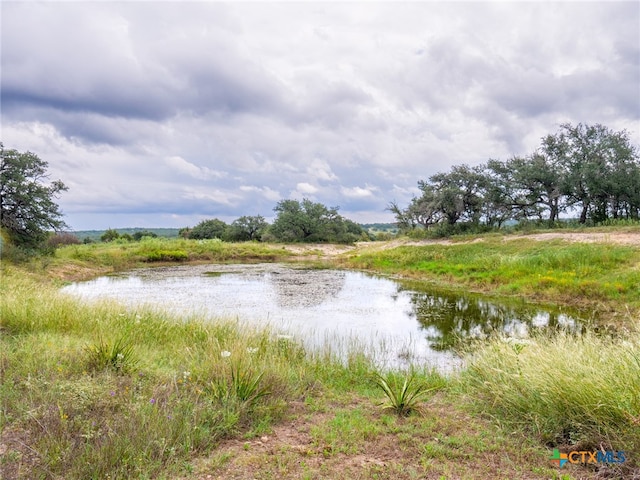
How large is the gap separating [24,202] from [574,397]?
2632cm

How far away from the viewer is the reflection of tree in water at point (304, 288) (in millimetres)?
16078

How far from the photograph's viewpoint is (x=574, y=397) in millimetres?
4062

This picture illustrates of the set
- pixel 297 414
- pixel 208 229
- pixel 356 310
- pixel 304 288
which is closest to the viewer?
pixel 297 414

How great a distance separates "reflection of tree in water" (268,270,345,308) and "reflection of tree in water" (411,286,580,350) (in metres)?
4.28

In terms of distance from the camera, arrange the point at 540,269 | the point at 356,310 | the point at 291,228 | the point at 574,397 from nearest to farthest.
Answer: the point at 574,397
the point at 356,310
the point at 540,269
the point at 291,228

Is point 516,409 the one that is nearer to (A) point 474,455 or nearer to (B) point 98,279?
(A) point 474,455

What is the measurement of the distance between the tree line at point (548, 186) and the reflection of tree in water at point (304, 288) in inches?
627

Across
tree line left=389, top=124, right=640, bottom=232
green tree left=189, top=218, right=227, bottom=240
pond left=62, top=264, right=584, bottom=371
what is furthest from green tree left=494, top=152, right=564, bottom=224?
green tree left=189, top=218, right=227, bottom=240

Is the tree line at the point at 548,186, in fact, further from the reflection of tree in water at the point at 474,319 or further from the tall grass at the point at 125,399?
the tall grass at the point at 125,399

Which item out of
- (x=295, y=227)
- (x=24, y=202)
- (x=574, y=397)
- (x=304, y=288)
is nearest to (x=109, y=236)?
(x=295, y=227)

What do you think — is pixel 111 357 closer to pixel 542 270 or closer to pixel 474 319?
pixel 474 319

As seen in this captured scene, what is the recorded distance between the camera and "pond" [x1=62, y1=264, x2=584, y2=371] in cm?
948

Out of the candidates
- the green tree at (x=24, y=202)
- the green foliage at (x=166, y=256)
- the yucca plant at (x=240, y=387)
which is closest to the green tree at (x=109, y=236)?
the green foliage at (x=166, y=256)

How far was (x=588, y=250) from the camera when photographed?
1848cm
